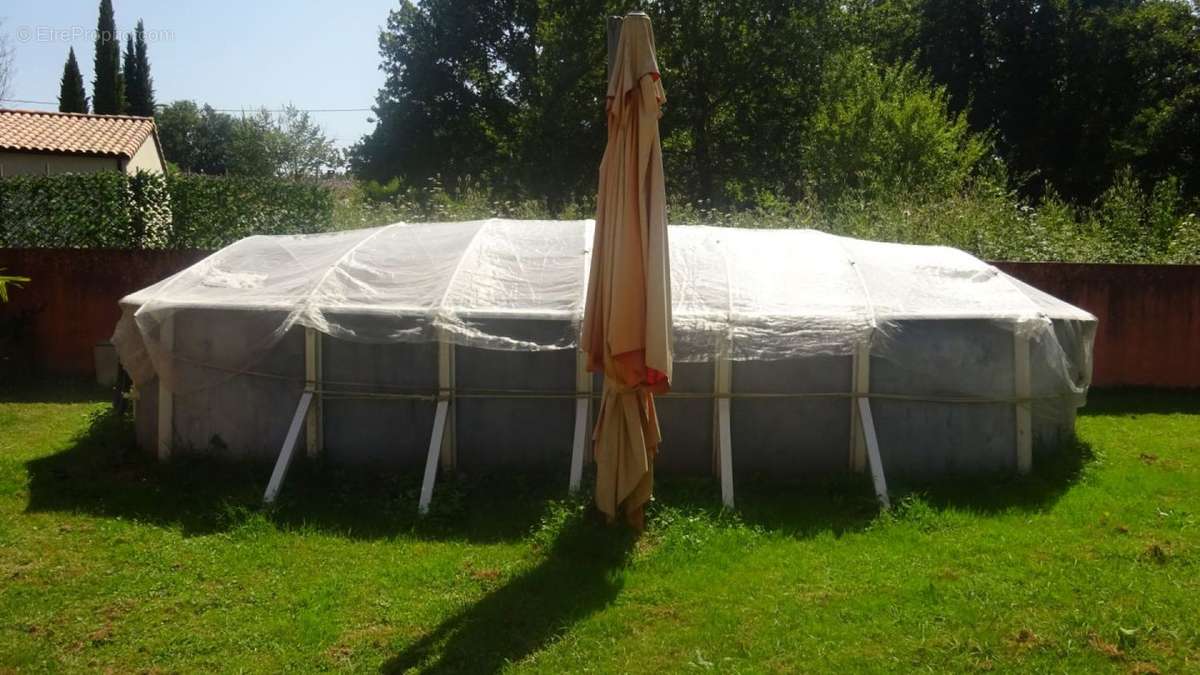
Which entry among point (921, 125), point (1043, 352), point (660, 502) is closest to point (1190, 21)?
point (921, 125)

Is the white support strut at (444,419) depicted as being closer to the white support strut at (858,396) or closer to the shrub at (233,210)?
the white support strut at (858,396)

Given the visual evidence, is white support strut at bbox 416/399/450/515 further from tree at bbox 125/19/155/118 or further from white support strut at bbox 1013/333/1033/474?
tree at bbox 125/19/155/118

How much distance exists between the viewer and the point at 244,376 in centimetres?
731

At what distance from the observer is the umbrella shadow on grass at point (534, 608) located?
4.51m

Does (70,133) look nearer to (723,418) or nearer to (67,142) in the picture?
(67,142)

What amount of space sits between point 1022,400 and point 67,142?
67.1ft

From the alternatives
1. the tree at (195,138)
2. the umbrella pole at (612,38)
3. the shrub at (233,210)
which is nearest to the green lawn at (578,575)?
the umbrella pole at (612,38)

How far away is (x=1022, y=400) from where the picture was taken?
7.19 metres

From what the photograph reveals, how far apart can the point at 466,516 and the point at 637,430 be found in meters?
1.36

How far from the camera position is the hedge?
40.7ft

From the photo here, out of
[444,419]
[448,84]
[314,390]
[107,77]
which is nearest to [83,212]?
[314,390]

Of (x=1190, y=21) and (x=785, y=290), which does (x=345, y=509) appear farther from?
(x=1190, y=21)

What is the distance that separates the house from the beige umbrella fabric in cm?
1596

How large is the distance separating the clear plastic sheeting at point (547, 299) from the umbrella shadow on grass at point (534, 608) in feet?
5.18
